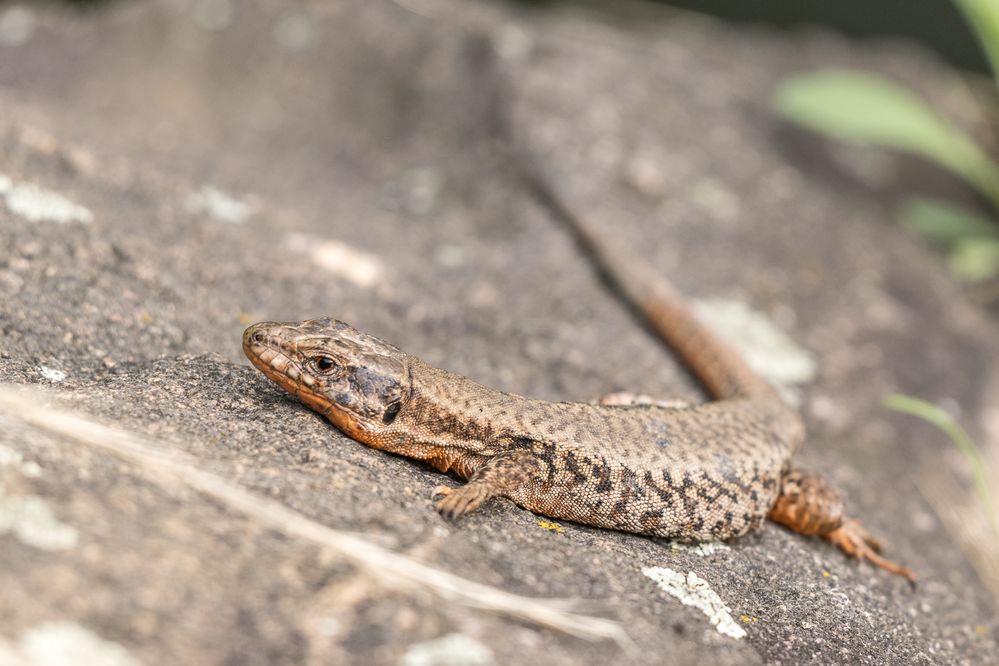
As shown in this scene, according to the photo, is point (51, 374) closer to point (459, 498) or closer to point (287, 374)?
point (287, 374)

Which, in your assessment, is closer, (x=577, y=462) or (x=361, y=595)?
(x=361, y=595)

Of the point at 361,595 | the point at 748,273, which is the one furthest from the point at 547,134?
the point at 361,595

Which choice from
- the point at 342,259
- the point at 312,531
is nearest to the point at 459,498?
the point at 312,531

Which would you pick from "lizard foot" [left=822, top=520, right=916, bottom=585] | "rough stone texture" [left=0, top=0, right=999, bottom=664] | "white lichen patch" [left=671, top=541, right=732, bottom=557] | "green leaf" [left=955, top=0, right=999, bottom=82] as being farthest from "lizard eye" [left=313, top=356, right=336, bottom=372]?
"green leaf" [left=955, top=0, right=999, bottom=82]

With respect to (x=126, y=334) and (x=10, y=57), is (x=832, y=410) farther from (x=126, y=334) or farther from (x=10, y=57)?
(x=10, y=57)

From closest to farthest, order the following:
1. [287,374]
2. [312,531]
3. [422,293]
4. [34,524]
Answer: [34,524], [312,531], [287,374], [422,293]

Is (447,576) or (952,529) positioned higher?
(447,576)

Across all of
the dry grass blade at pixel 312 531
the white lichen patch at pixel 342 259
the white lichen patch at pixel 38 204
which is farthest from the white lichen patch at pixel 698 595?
the white lichen patch at pixel 38 204
